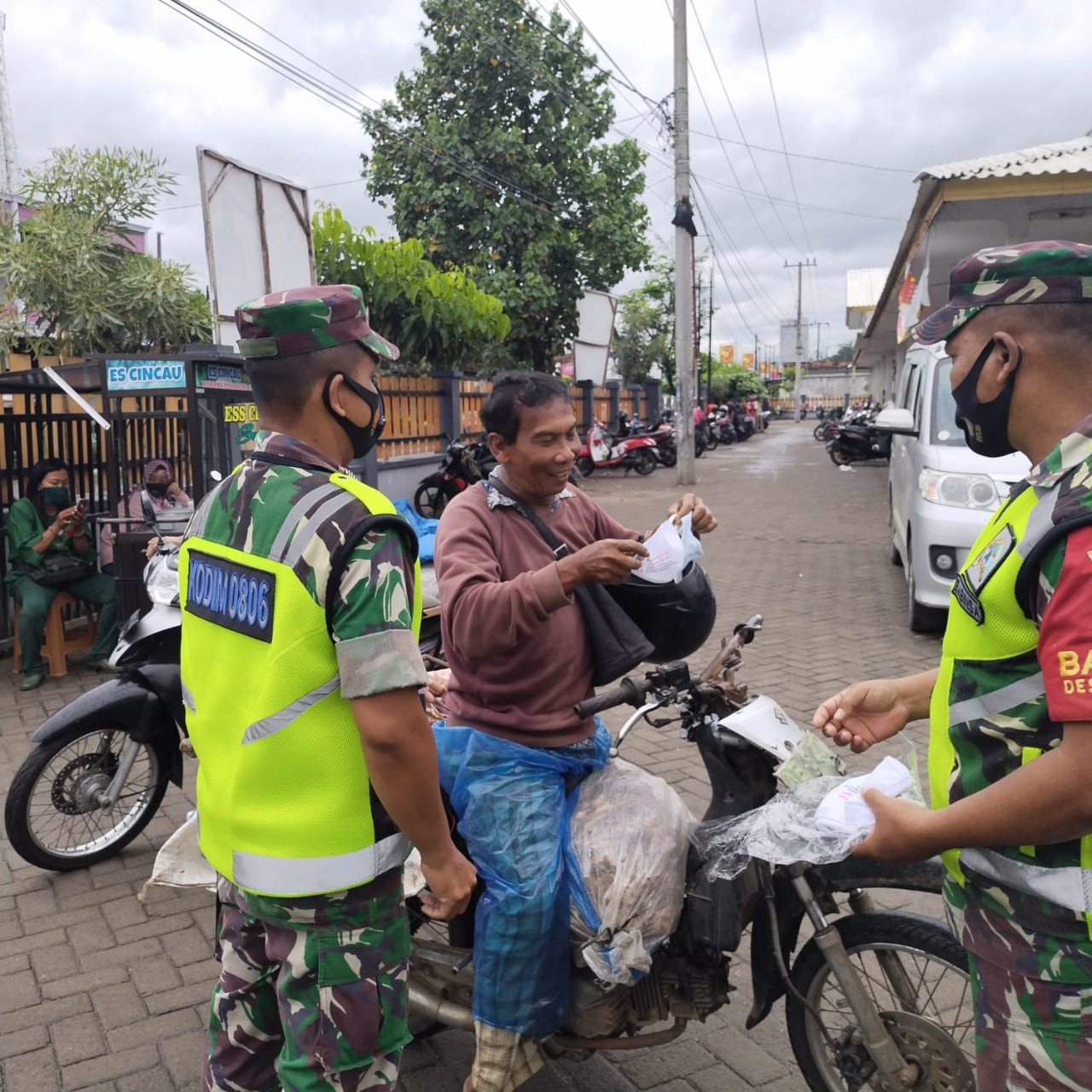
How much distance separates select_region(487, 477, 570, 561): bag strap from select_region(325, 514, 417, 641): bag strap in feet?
2.50

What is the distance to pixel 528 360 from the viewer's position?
20438 mm

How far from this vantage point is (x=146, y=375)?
6066mm

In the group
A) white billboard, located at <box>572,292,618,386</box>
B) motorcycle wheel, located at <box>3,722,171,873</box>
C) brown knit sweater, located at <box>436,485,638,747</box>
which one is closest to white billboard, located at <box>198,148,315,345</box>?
motorcycle wheel, located at <box>3,722,171,873</box>

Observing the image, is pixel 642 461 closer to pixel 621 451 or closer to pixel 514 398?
pixel 621 451

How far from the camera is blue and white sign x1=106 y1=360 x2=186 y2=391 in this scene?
601cm

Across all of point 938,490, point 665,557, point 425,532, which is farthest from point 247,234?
point 665,557

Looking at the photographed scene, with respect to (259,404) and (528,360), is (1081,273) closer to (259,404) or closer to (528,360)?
(259,404)

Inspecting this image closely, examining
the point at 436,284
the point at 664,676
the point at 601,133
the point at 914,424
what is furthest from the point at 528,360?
the point at 664,676

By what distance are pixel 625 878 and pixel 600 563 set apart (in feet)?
2.28

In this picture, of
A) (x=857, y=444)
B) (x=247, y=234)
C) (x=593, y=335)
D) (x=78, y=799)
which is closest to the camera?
(x=78, y=799)

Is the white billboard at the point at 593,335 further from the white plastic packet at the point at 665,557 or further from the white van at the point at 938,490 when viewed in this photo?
the white plastic packet at the point at 665,557

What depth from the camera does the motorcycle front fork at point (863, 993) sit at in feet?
6.57

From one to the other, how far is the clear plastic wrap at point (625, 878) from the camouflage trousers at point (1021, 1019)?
76 centimetres

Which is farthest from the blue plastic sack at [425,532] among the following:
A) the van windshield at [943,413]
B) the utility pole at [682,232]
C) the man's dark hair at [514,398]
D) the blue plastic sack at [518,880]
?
the utility pole at [682,232]
